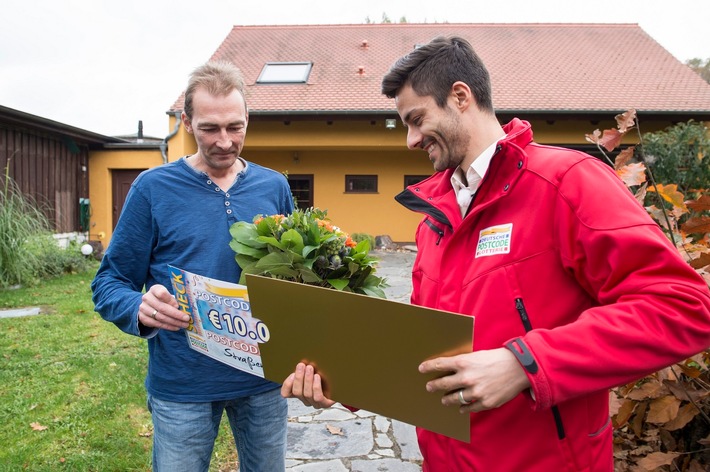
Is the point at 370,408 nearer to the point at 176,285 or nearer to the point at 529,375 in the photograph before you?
the point at 529,375

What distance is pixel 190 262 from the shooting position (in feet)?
6.07

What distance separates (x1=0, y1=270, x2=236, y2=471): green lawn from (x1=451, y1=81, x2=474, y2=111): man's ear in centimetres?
275

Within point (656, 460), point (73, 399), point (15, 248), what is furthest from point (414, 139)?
point (15, 248)

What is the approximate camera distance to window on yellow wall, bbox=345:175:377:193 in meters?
14.8

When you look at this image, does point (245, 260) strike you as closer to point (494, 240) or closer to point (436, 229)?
point (436, 229)

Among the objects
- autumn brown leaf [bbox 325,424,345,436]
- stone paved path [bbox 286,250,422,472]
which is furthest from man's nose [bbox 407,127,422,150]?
autumn brown leaf [bbox 325,424,345,436]

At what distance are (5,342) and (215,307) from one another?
205 inches

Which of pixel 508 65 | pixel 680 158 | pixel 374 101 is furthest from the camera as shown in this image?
pixel 508 65

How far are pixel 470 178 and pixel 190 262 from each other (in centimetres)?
105

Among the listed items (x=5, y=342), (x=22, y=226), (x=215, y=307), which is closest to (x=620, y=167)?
(x=215, y=307)

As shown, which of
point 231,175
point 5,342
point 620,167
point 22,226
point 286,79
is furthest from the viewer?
point 286,79

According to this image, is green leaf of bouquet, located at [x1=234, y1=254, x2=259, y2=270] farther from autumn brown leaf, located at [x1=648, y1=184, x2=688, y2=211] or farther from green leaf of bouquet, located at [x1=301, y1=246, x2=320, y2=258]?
autumn brown leaf, located at [x1=648, y1=184, x2=688, y2=211]

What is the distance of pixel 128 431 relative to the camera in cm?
355

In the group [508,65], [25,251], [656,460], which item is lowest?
[656,460]
